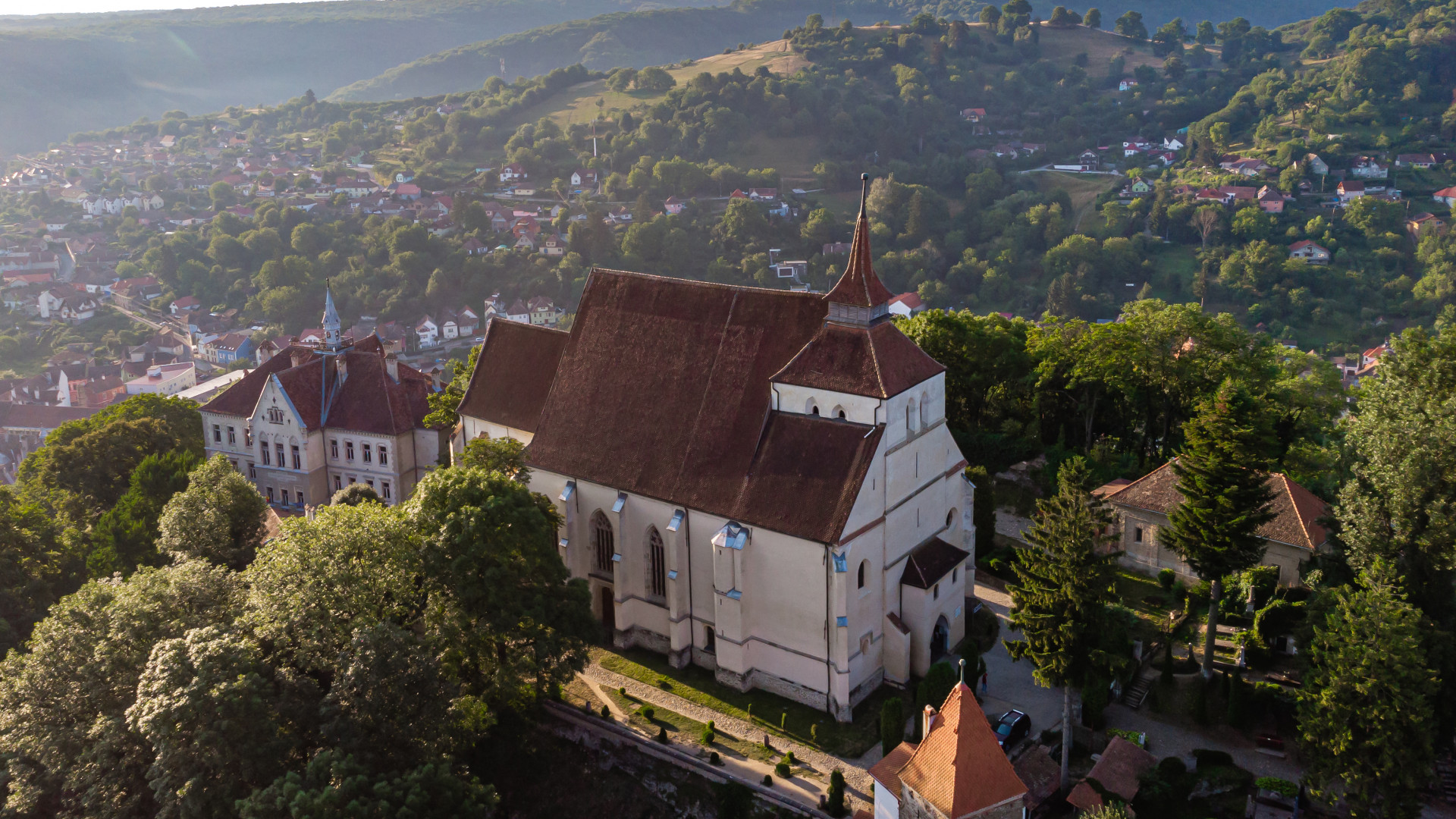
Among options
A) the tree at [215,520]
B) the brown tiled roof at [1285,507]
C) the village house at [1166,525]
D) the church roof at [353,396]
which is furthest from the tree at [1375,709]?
the church roof at [353,396]

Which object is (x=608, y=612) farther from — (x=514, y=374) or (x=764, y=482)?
(x=514, y=374)

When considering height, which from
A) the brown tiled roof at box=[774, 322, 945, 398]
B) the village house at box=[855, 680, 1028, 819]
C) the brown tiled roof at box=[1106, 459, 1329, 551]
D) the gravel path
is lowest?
the gravel path

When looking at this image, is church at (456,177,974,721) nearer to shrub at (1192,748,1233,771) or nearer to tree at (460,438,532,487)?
tree at (460,438,532,487)

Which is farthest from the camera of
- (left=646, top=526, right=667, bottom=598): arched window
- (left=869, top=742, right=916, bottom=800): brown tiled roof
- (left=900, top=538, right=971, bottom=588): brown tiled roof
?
(left=646, top=526, right=667, bottom=598): arched window

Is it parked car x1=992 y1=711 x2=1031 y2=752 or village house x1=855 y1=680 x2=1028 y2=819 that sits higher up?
village house x1=855 y1=680 x2=1028 y2=819

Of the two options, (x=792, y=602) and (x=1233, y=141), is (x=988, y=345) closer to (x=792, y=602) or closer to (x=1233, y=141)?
(x=792, y=602)

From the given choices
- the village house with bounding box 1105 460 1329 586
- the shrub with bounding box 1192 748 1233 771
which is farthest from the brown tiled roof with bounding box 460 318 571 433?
the shrub with bounding box 1192 748 1233 771
